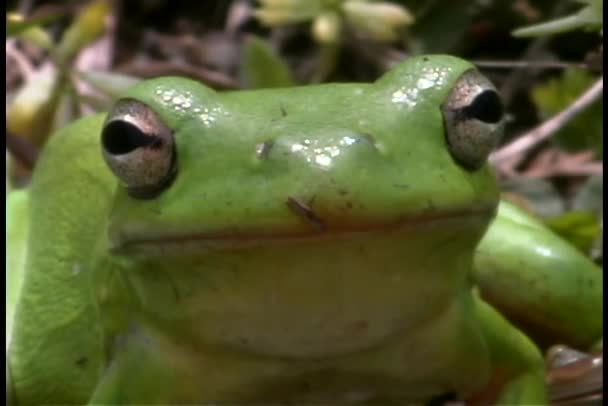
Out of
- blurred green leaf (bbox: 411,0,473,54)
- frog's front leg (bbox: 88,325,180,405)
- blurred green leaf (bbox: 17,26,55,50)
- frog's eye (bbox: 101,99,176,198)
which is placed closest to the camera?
frog's eye (bbox: 101,99,176,198)

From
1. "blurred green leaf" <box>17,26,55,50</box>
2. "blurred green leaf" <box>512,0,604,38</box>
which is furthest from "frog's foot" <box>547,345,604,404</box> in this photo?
"blurred green leaf" <box>17,26,55,50</box>

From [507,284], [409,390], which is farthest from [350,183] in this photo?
[507,284]

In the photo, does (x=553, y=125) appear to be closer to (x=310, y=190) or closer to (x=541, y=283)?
(x=541, y=283)

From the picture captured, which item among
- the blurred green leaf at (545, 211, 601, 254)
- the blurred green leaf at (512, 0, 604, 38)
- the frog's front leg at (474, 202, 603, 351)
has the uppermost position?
the blurred green leaf at (512, 0, 604, 38)

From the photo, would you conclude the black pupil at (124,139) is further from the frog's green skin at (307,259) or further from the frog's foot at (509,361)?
the frog's foot at (509,361)

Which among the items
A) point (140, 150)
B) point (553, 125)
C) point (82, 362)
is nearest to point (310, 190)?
point (140, 150)

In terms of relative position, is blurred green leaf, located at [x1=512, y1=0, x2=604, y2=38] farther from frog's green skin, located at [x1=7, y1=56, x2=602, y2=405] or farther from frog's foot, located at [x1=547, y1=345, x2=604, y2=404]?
frog's foot, located at [x1=547, y1=345, x2=604, y2=404]

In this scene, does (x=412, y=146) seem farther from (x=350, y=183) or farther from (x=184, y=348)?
(x=184, y=348)
